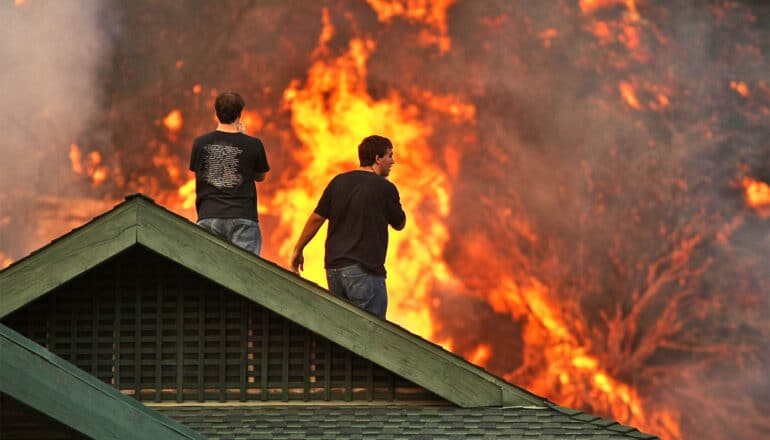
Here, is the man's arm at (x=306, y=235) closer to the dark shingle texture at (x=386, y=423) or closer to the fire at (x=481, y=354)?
the dark shingle texture at (x=386, y=423)

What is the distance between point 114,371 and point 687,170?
18067 millimetres

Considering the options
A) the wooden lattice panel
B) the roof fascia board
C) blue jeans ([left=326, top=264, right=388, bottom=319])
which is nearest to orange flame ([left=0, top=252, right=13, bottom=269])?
the wooden lattice panel

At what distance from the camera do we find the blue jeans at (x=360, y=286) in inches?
363

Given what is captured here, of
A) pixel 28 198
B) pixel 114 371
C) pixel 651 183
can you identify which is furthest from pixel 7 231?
pixel 114 371

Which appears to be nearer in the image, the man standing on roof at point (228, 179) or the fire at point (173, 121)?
the man standing on roof at point (228, 179)

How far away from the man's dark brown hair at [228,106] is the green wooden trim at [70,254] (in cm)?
116

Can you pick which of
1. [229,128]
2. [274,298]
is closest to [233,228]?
[229,128]

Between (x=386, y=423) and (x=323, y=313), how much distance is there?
26.5 inches

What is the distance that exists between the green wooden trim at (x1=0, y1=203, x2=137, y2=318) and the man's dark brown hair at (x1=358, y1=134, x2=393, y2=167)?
4.91 ft

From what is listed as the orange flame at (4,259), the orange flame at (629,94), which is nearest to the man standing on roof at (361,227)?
the orange flame at (4,259)

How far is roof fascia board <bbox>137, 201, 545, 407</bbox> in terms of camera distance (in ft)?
28.4

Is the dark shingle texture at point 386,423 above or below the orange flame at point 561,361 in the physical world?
below

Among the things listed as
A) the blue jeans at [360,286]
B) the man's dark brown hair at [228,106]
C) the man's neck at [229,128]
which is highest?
the man's dark brown hair at [228,106]

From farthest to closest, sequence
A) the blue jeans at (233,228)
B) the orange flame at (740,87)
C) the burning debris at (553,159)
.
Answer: the orange flame at (740,87)
the burning debris at (553,159)
the blue jeans at (233,228)
